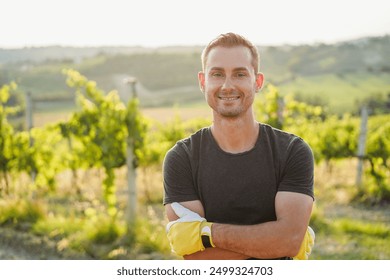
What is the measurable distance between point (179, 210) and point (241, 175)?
17cm

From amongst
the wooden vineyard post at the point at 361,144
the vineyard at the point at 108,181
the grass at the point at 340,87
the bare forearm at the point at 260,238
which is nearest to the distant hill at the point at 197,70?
the grass at the point at 340,87

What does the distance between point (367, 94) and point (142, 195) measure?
11984 millimetres

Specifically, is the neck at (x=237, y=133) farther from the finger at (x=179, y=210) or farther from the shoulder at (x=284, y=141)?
the finger at (x=179, y=210)

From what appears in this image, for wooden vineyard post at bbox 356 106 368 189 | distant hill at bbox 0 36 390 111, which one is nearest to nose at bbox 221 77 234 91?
wooden vineyard post at bbox 356 106 368 189

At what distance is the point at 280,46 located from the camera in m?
19.0

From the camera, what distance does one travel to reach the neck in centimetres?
131

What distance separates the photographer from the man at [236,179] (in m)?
1.27

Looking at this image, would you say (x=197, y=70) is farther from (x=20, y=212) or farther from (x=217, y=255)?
(x=217, y=255)

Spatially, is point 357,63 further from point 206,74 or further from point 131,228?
point 206,74

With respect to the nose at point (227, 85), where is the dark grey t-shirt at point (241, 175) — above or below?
below

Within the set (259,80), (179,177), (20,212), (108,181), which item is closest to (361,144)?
(108,181)

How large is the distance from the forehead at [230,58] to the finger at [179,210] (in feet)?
1.09

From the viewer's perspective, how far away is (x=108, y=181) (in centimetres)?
388

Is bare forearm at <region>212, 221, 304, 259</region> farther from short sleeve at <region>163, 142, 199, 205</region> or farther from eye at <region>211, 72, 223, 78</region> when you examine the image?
eye at <region>211, 72, 223, 78</region>
